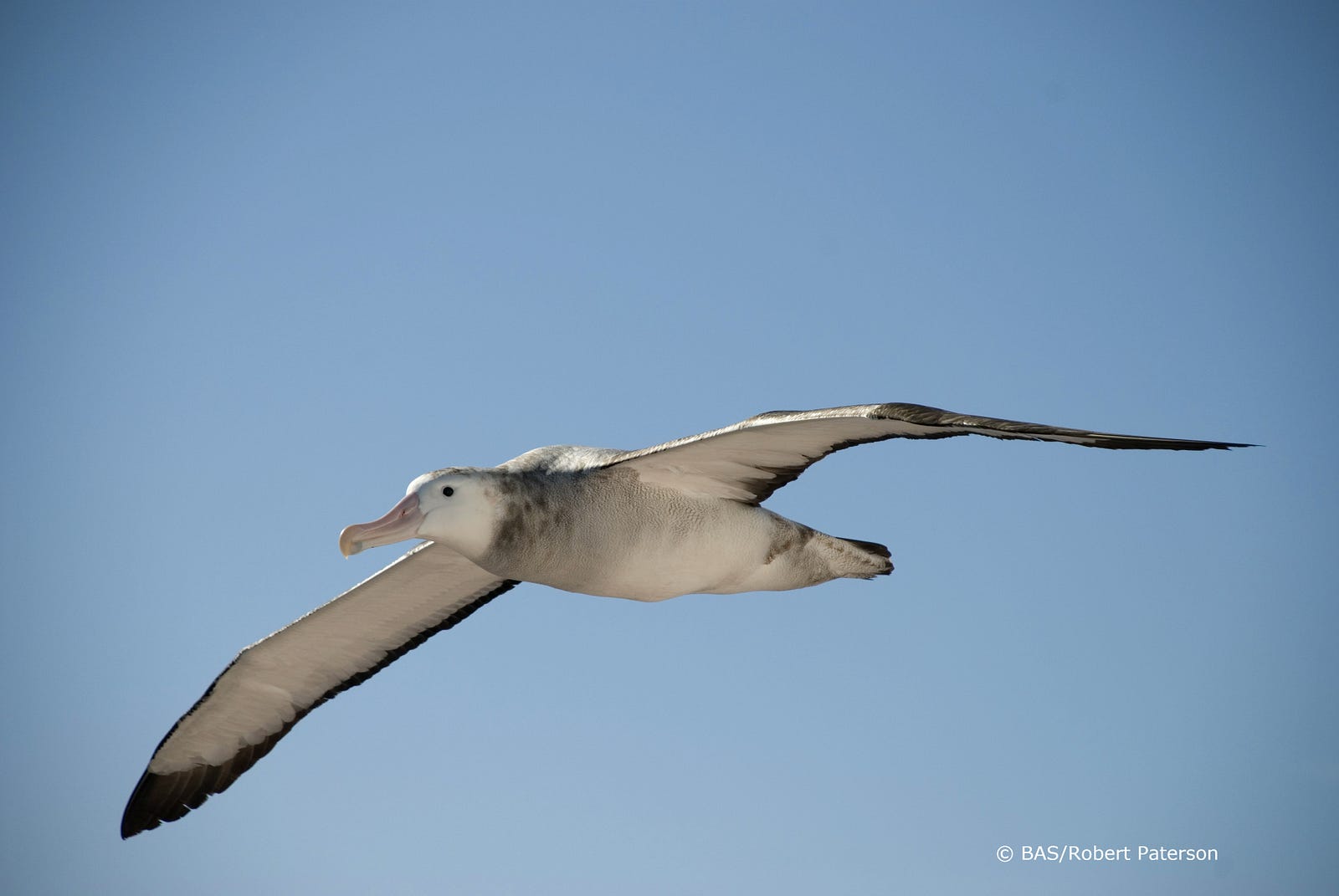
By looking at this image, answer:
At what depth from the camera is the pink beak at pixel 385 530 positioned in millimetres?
7375

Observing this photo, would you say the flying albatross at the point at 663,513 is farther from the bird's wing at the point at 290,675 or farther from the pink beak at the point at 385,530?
the bird's wing at the point at 290,675

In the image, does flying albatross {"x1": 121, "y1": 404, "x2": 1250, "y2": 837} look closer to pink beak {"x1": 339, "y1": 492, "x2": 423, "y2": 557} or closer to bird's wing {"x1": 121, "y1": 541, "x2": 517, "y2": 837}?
pink beak {"x1": 339, "y1": 492, "x2": 423, "y2": 557}

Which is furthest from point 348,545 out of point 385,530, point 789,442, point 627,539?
point 789,442

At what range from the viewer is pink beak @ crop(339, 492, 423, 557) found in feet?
24.2

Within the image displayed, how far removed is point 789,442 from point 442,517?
6.56 feet

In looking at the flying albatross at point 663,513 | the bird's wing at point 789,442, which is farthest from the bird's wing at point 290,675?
the bird's wing at point 789,442

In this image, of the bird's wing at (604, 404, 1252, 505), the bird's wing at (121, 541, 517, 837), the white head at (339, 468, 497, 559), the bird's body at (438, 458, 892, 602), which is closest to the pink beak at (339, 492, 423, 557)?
the white head at (339, 468, 497, 559)

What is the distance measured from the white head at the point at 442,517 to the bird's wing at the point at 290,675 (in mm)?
2240

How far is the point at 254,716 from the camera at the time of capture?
10.2 metres

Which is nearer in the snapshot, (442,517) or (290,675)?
(442,517)

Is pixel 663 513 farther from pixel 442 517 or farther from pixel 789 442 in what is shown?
pixel 442 517

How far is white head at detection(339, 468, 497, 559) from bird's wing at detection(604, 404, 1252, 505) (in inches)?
29.9

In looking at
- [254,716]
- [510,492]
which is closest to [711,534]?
[510,492]

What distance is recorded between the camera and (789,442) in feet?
25.1
